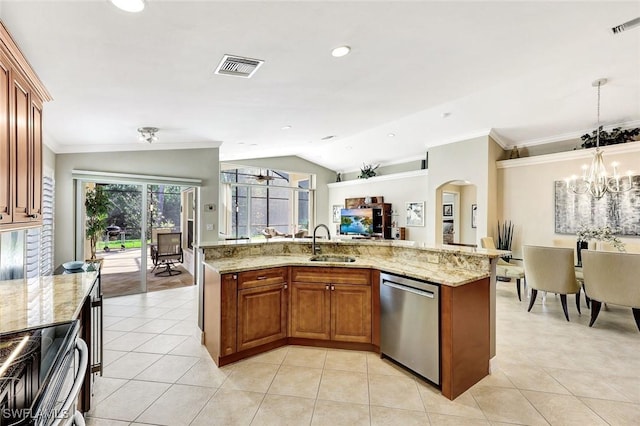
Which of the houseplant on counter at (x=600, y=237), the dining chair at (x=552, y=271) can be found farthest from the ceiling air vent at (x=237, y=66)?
the houseplant on counter at (x=600, y=237)

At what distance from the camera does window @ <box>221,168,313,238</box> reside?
889 centimetres

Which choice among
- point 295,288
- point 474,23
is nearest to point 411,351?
point 295,288

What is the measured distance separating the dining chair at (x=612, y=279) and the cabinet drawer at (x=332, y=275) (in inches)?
118

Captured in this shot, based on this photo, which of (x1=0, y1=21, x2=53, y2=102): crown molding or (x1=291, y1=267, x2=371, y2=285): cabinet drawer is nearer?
(x1=0, y1=21, x2=53, y2=102): crown molding

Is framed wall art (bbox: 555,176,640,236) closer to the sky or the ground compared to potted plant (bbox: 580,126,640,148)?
closer to the ground

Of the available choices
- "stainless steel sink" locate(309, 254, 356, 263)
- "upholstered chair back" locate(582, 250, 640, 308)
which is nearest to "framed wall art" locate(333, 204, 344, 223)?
"stainless steel sink" locate(309, 254, 356, 263)

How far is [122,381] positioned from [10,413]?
1975 mm

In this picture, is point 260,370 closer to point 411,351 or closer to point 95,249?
point 411,351

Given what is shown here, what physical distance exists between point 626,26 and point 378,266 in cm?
328

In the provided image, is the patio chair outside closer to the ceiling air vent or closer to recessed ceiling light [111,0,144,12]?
the ceiling air vent

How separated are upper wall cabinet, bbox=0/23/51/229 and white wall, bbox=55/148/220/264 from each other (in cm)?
289

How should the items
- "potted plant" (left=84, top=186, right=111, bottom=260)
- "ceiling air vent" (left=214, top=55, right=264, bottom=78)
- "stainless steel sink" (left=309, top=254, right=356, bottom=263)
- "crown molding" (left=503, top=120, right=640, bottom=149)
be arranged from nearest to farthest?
1. "ceiling air vent" (left=214, top=55, right=264, bottom=78)
2. "stainless steel sink" (left=309, top=254, right=356, bottom=263)
3. "potted plant" (left=84, top=186, right=111, bottom=260)
4. "crown molding" (left=503, top=120, right=640, bottom=149)

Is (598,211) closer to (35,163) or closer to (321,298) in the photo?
(321,298)

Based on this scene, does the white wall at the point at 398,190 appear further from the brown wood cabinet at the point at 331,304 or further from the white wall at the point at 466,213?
the brown wood cabinet at the point at 331,304
